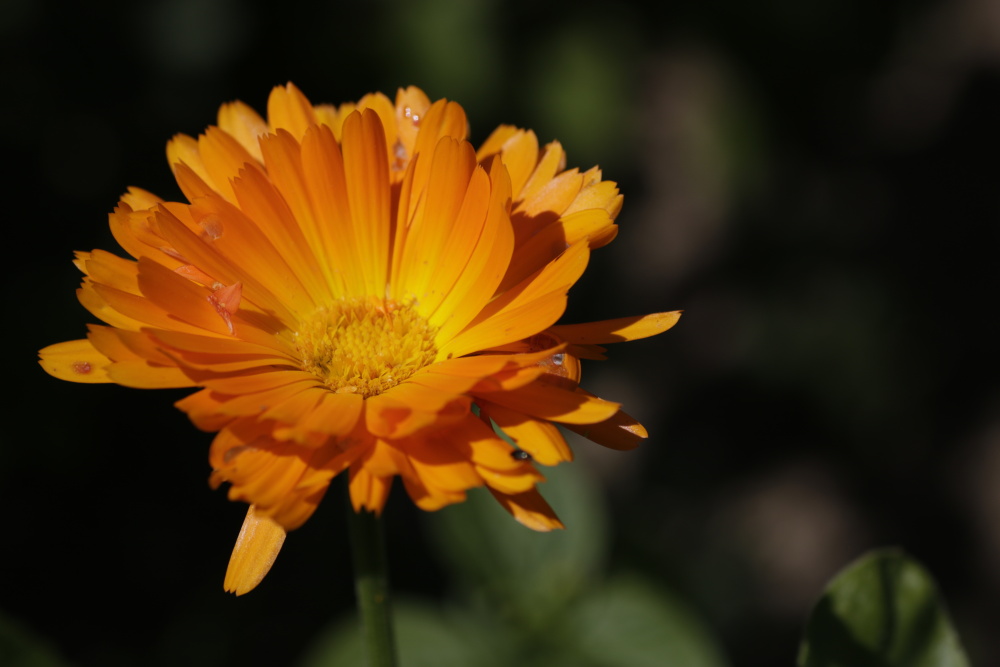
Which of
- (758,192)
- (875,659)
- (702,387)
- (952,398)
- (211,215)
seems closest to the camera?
(211,215)

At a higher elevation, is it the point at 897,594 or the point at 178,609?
the point at 897,594

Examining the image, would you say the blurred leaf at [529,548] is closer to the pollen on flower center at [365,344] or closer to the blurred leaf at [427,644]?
the blurred leaf at [427,644]

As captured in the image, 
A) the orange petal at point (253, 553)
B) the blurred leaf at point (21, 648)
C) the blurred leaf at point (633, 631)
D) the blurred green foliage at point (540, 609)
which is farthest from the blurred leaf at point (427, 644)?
the orange petal at point (253, 553)

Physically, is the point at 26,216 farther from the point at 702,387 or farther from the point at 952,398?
the point at 952,398

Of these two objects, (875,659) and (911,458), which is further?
(911,458)

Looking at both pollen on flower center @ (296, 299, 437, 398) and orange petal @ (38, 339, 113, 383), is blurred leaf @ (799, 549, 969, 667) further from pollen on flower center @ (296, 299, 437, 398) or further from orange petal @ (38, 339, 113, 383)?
orange petal @ (38, 339, 113, 383)

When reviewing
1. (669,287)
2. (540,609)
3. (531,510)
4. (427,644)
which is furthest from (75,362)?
(669,287)

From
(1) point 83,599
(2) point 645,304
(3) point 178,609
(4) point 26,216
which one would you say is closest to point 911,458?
(2) point 645,304
